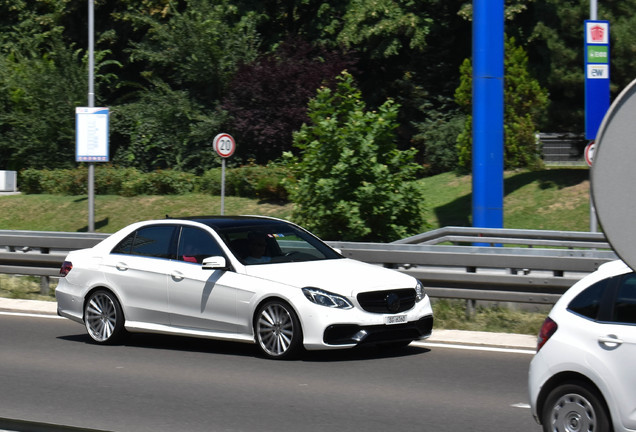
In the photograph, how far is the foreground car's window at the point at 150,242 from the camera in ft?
38.0

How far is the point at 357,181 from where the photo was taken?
2059cm

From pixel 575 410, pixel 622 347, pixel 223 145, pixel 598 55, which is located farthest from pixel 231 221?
pixel 223 145

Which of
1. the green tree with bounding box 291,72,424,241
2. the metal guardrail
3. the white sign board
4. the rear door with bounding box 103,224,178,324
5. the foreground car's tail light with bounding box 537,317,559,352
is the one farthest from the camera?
the white sign board

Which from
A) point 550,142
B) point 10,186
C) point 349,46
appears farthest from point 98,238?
point 550,142

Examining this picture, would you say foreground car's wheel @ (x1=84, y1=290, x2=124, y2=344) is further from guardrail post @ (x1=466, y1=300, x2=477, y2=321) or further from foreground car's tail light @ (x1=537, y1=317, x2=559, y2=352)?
foreground car's tail light @ (x1=537, y1=317, x2=559, y2=352)

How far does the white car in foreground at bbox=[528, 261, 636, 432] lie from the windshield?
16.2ft

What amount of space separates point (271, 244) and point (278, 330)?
1.18 m

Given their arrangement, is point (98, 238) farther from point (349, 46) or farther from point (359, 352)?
point (349, 46)

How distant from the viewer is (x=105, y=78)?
4653cm

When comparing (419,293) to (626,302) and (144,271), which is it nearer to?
(144,271)

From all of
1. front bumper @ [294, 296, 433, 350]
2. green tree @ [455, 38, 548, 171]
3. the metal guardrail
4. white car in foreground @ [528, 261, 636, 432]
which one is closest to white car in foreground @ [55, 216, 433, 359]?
front bumper @ [294, 296, 433, 350]

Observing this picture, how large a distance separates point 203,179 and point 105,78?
38.9ft

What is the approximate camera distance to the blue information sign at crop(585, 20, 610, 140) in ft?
63.6

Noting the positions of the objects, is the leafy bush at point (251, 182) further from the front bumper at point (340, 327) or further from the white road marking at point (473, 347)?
the front bumper at point (340, 327)
